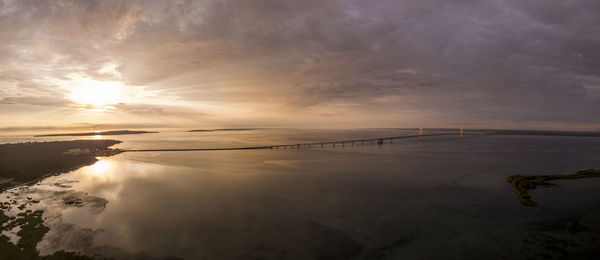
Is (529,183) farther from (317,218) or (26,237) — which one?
(26,237)

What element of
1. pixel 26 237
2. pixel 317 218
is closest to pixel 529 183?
pixel 317 218

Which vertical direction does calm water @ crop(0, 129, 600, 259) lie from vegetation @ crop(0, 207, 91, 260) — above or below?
below

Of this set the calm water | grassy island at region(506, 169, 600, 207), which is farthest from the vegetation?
grassy island at region(506, 169, 600, 207)

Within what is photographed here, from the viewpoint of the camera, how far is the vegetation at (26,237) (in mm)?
15625

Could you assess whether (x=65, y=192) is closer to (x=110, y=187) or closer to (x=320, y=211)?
(x=110, y=187)

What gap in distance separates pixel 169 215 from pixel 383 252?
19.7 metres

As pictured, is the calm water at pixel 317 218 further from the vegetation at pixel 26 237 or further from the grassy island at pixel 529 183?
the grassy island at pixel 529 183

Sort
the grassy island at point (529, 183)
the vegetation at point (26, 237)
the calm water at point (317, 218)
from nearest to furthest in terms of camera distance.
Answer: the vegetation at point (26, 237) → the calm water at point (317, 218) → the grassy island at point (529, 183)

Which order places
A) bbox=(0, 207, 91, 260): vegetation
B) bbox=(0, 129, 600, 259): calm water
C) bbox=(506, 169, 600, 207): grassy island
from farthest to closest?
1. bbox=(506, 169, 600, 207): grassy island
2. bbox=(0, 129, 600, 259): calm water
3. bbox=(0, 207, 91, 260): vegetation

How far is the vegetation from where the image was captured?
1562 centimetres

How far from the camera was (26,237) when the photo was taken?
18156 mm


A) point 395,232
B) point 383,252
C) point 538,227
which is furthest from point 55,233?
point 538,227

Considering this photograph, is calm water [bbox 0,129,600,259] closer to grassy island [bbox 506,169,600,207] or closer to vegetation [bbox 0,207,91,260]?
vegetation [bbox 0,207,91,260]

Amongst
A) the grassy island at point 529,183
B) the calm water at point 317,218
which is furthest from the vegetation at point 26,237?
the grassy island at point 529,183
